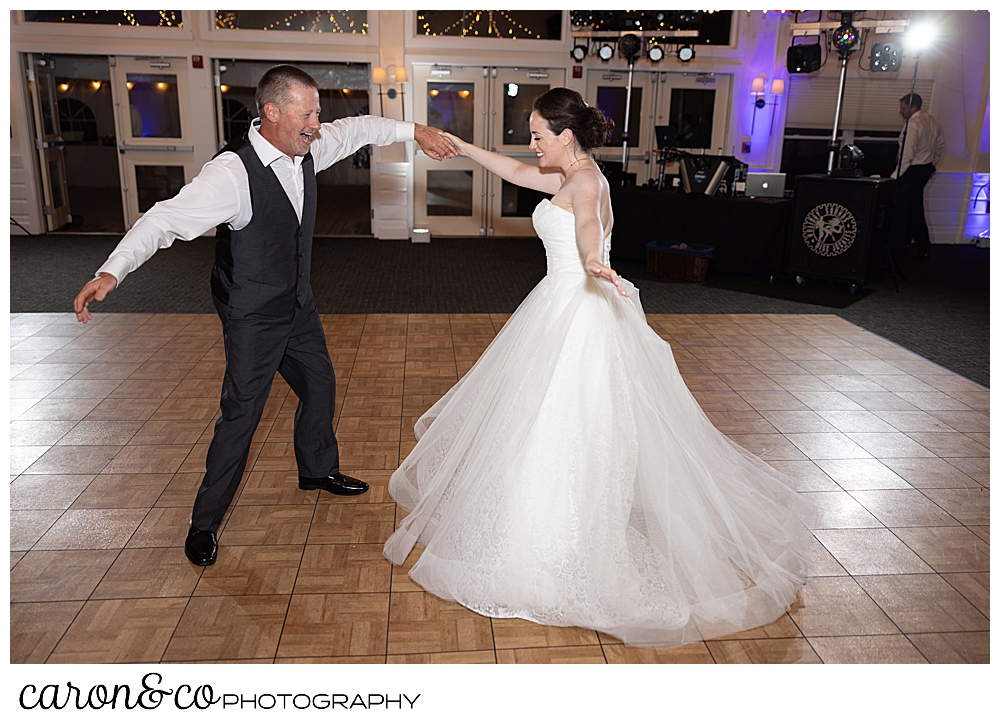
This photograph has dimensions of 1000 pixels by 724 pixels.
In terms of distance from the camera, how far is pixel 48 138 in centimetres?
952

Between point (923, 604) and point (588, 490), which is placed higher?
point (588, 490)

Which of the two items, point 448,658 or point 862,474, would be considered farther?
point 862,474

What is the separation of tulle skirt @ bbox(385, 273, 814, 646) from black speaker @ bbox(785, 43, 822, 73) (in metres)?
6.02

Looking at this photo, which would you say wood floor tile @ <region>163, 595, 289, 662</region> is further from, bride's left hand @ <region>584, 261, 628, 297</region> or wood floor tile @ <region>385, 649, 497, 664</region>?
bride's left hand @ <region>584, 261, 628, 297</region>

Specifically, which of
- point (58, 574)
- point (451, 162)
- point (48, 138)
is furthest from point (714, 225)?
point (48, 138)

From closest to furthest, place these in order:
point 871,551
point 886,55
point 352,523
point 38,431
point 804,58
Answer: point 871,551 → point 352,523 → point 38,431 → point 804,58 → point 886,55

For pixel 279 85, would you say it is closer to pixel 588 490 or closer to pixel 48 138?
pixel 588 490

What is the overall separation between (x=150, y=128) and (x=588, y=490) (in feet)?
29.8

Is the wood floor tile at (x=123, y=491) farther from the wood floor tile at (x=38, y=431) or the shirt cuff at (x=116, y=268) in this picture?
the shirt cuff at (x=116, y=268)

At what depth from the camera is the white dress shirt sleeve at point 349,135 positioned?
2.75m

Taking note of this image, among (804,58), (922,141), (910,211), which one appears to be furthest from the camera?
(922,141)

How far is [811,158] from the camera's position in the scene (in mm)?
10312

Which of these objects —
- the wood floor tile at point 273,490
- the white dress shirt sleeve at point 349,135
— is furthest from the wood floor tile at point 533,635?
the white dress shirt sleeve at point 349,135

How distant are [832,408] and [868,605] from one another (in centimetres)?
192
